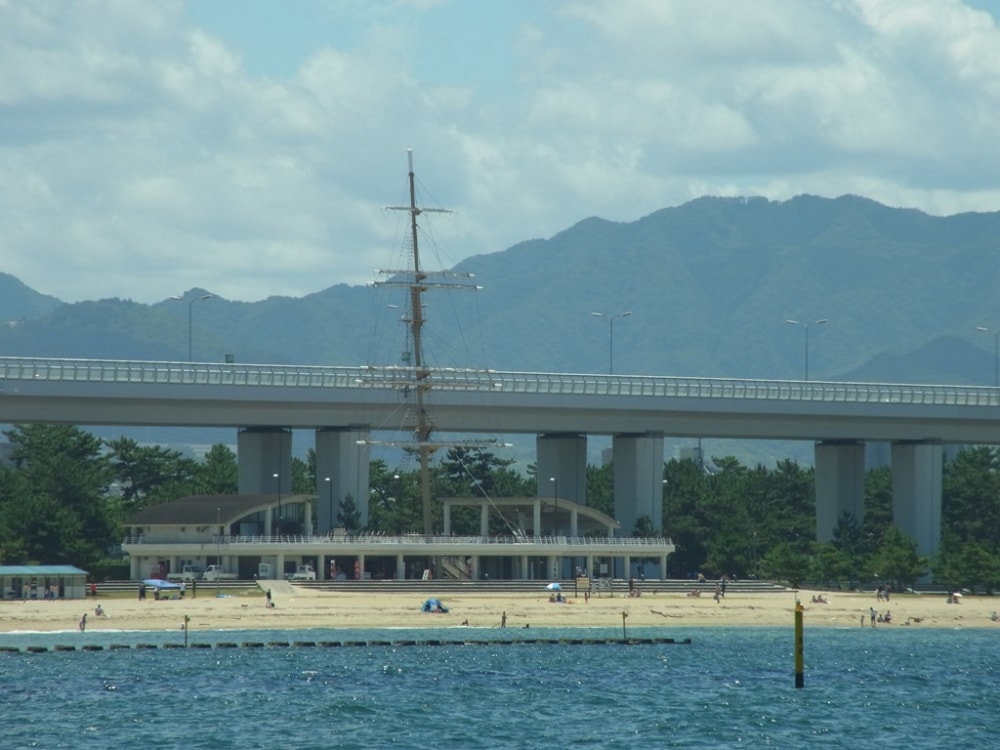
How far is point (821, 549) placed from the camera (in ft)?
410

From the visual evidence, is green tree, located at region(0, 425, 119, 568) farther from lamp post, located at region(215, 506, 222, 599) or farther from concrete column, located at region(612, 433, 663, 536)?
concrete column, located at region(612, 433, 663, 536)

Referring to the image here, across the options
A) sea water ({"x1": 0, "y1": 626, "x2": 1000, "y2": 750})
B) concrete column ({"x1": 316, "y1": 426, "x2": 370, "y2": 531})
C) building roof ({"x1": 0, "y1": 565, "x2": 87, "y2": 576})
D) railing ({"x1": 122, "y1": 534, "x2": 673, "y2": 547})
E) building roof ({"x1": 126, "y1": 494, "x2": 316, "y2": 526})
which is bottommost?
sea water ({"x1": 0, "y1": 626, "x2": 1000, "y2": 750})

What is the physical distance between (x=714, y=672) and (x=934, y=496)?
60648 millimetres

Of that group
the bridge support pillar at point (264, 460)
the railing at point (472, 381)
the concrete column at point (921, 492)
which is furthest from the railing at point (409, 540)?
the concrete column at point (921, 492)

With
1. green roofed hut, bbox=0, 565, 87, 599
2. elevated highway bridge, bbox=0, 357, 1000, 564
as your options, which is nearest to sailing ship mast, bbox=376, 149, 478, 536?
elevated highway bridge, bbox=0, 357, 1000, 564

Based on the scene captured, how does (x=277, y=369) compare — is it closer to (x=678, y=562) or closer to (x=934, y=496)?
(x=678, y=562)

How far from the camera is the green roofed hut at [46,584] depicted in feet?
342

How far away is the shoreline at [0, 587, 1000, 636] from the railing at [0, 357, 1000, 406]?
551 inches

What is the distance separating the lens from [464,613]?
100562mm

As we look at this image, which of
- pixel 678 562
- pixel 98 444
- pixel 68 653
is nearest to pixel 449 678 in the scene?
pixel 68 653

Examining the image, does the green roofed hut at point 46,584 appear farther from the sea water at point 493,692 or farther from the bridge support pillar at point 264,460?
the bridge support pillar at point 264,460

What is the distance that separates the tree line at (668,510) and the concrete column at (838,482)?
5.52 ft

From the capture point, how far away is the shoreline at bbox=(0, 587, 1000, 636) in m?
94.3

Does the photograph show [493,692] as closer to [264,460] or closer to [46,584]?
[46,584]
